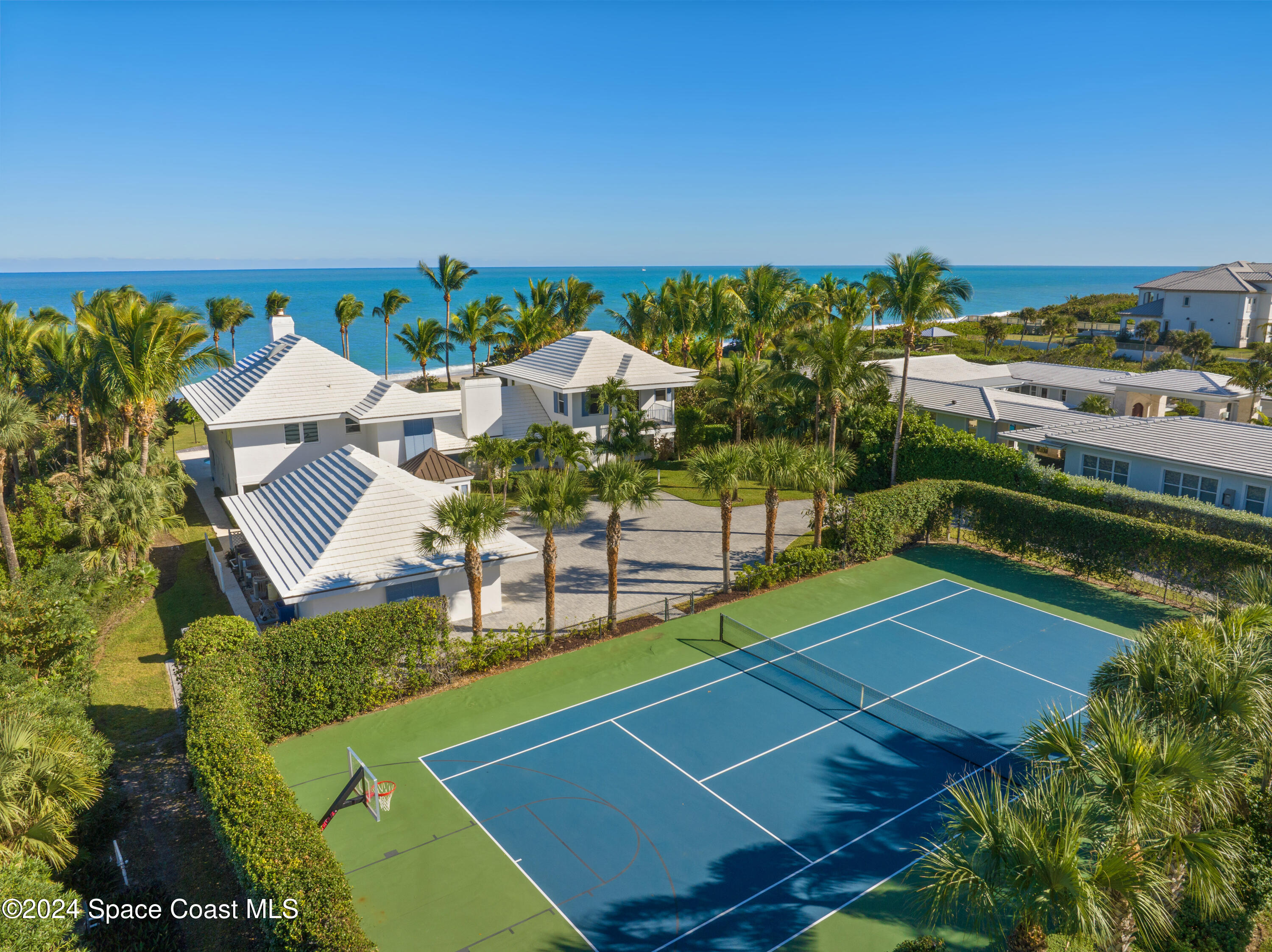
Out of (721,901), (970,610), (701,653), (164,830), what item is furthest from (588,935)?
(970,610)

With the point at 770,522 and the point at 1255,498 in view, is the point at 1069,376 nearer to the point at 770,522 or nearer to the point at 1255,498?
the point at 1255,498

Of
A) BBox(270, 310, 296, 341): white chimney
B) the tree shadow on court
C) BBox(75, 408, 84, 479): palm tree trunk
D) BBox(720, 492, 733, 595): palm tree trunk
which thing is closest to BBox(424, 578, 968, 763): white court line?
the tree shadow on court

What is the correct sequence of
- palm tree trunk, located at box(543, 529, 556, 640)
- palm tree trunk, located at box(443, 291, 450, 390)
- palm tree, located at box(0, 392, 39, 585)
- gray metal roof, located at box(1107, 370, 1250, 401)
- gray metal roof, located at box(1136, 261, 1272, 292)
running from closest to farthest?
palm tree trunk, located at box(543, 529, 556, 640), palm tree, located at box(0, 392, 39, 585), gray metal roof, located at box(1107, 370, 1250, 401), palm tree trunk, located at box(443, 291, 450, 390), gray metal roof, located at box(1136, 261, 1272, 292)

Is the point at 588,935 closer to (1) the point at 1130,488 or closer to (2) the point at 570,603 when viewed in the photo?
(2) the point at 570,603

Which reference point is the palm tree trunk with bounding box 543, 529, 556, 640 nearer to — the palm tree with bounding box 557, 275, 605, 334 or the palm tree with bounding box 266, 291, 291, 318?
the palm tree with bounding box 557, 275, 605, 334

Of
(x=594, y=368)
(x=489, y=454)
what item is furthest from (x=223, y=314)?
(x=489, y=454)

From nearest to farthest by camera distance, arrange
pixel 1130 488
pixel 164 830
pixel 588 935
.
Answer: pixel 588 935, pixel 164 830, pixel 1130 488
